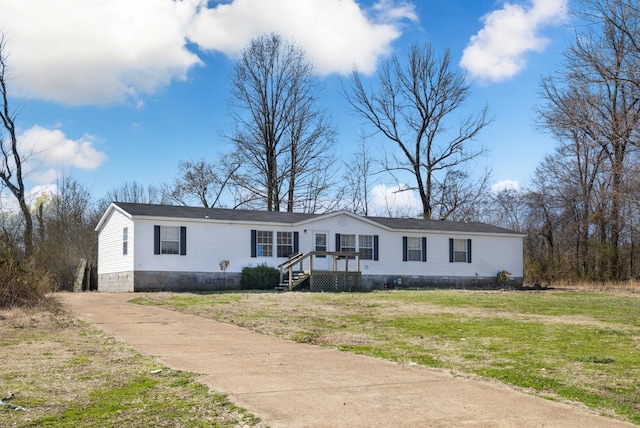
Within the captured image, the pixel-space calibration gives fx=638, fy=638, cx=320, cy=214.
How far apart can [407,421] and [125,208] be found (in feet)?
74.1

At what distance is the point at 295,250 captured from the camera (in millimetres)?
28375

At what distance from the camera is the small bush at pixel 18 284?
1403cm

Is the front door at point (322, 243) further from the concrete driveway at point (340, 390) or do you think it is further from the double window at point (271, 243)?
the concrete driveway at point (340, 390)

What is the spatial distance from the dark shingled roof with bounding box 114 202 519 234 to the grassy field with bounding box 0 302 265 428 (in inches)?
660

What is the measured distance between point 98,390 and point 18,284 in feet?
29.8

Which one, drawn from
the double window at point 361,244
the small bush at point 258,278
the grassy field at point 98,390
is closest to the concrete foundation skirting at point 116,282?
the small bush at point 258,278

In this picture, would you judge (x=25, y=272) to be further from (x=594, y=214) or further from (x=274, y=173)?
(x=594, y=214)

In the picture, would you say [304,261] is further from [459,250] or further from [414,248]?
[459,250]

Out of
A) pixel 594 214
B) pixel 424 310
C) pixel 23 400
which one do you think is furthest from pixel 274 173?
pixel 23 400

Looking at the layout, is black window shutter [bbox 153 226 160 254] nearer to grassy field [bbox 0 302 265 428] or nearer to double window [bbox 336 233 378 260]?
double window [bbox 336 233 378 260]

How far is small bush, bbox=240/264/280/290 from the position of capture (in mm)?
26769

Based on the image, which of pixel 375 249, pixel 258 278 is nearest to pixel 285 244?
pixel 258 278

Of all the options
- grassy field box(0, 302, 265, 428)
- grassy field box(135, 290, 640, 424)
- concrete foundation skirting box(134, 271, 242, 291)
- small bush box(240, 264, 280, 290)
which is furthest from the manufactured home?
grassy field box(0, 302, 265, 428)

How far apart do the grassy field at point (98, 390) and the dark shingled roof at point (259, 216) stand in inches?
660
